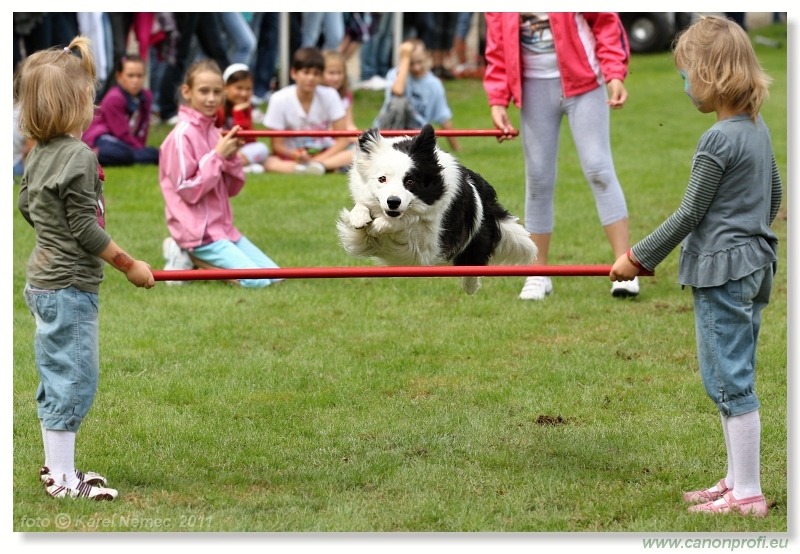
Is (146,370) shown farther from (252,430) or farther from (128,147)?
(128,147)

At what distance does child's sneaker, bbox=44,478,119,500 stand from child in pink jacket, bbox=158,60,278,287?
11.0 ft

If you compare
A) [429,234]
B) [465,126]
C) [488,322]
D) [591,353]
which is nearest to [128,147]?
[465,126]

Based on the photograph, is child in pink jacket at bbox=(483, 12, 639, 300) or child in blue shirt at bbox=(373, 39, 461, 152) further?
child in blue shirt at bbox=(373, 39, 461, 152)

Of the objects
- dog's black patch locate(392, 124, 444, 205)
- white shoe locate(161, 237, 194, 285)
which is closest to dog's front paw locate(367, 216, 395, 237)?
dog's black patch locate(392, 124, 444, 205)

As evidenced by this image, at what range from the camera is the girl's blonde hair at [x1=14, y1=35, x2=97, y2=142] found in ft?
13.0

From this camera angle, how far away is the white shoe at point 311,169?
11023 millimetres

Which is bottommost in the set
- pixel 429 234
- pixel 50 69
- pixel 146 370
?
pixel 146 370

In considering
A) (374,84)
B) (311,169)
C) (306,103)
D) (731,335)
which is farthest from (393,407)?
(374,84)

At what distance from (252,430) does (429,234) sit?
1.20 m

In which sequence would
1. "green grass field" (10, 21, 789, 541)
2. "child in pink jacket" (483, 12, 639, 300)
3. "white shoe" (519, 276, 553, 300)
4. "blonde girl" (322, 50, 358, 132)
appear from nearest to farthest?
"green grass field" (10, 21, 789, 541)
"child in pink jacket" (483, 12, 639, 300)
"white shoe" (519, 276, 553, 300)
"blonde girl" (322, 50, 358, 132)

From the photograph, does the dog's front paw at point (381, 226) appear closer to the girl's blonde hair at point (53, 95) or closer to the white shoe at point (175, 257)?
the girl's blonde hair at point (53, 95)

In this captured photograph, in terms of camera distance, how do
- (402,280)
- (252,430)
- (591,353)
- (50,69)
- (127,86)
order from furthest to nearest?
(127,86)
(402,280)
(591,353)
(252,430)
(50,69)

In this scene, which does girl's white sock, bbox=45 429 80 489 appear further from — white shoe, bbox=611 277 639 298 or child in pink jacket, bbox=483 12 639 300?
white shoe, bbox=611 277 639 298

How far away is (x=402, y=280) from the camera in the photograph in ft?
25.2
